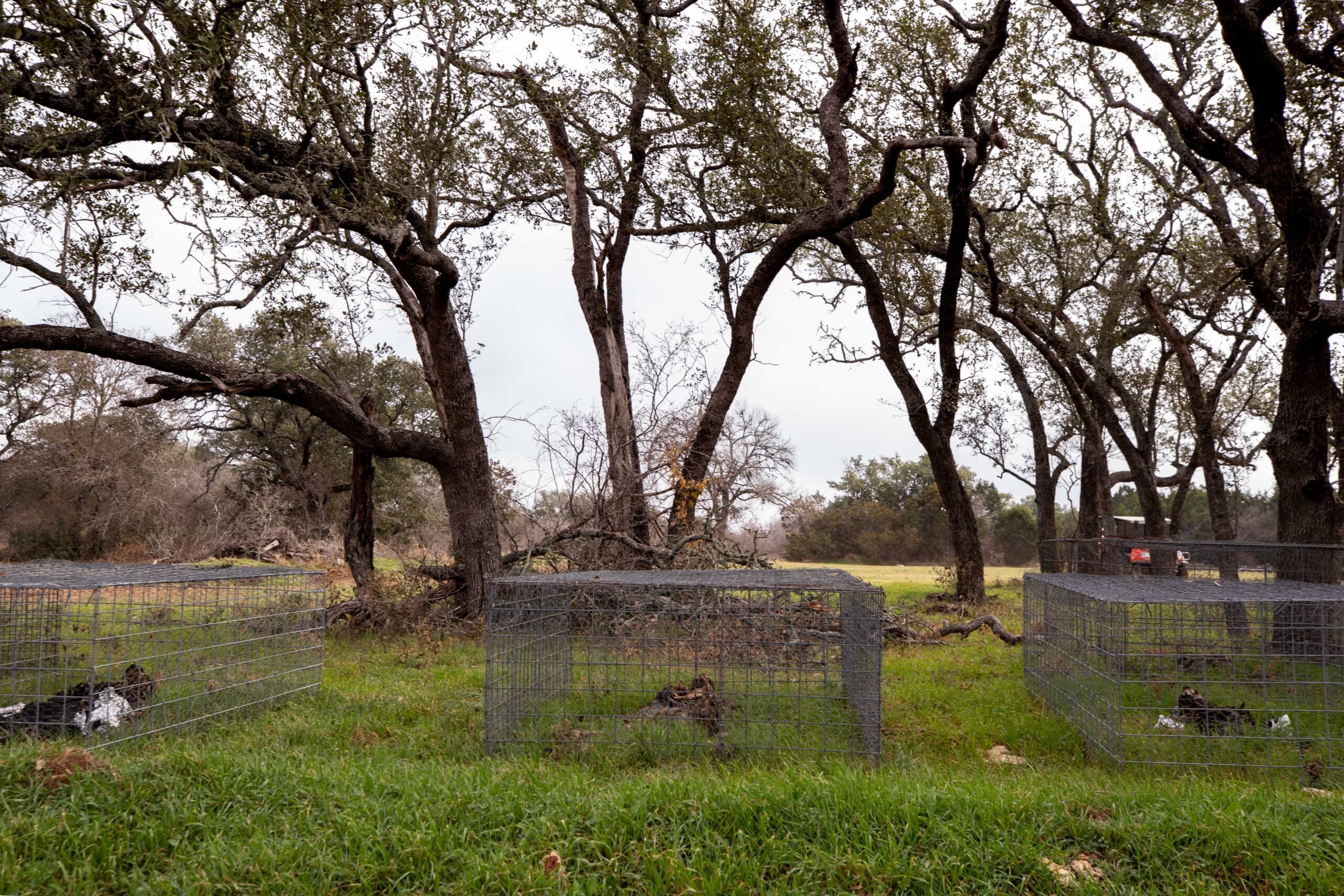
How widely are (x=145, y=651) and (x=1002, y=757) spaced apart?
25.2 feet

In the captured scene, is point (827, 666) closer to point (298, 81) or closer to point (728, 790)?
point (728, 790)

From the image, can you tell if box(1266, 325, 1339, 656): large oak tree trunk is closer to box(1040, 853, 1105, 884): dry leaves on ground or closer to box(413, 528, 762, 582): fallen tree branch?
box(413, 528, 762, 582): fallen tree branch

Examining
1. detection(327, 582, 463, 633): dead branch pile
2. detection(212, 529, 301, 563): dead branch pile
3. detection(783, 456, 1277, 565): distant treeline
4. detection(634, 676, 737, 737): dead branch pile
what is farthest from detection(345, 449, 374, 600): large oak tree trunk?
detection(783, 456, 1277, 565): distant treeline

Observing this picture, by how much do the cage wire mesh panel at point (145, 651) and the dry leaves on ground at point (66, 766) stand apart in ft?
1.78

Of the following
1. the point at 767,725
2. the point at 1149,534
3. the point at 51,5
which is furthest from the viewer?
the point at 1149,534

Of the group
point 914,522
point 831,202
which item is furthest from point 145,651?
point 914,522

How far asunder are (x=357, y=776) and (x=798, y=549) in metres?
32.2

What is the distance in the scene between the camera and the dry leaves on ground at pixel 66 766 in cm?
424

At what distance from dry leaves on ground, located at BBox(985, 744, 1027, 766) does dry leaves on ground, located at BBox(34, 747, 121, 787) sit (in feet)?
16.1

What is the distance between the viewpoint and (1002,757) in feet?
17.8

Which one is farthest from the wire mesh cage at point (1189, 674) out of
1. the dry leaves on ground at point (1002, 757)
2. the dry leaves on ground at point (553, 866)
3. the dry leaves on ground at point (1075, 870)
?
the dry leaves on ground at point (553, 866)

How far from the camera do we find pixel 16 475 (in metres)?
22.9

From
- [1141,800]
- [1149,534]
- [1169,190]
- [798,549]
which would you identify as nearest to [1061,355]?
[1169,190]

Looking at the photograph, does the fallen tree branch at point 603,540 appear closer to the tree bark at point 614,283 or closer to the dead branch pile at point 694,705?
the tree bark at point 614,283
